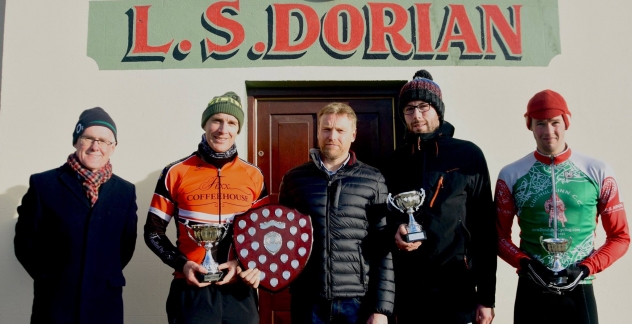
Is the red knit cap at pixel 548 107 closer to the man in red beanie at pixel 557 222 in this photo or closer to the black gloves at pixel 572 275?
the man in red beanie at pixel 557 222

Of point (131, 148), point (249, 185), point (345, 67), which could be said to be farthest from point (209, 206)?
point (345, 67)

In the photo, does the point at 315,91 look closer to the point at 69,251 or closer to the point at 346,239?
the point at 346,239

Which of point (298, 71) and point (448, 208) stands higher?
point (298, 71)

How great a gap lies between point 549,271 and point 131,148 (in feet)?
10.3

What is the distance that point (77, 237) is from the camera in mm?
3033

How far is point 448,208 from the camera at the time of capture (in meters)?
3.05

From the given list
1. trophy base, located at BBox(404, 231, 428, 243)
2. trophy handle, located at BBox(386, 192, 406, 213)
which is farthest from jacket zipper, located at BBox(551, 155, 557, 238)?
trophy handle, located at BBox(386, 192, 406, 213)

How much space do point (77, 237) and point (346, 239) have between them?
1.46 meters

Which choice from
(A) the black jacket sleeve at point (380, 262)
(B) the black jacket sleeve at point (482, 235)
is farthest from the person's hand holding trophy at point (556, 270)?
(A) the black jacket sleeve at point (380, 262)

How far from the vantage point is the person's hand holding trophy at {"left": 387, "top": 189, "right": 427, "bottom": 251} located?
112 inches

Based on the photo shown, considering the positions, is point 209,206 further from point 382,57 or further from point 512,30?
point 512,30

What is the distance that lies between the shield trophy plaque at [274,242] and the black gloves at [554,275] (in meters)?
1.21

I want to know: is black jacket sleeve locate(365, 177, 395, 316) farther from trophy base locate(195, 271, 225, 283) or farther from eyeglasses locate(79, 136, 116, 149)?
eyeglasses locate(79, 136, 116, 149)

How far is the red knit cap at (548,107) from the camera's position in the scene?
3.16 meters
